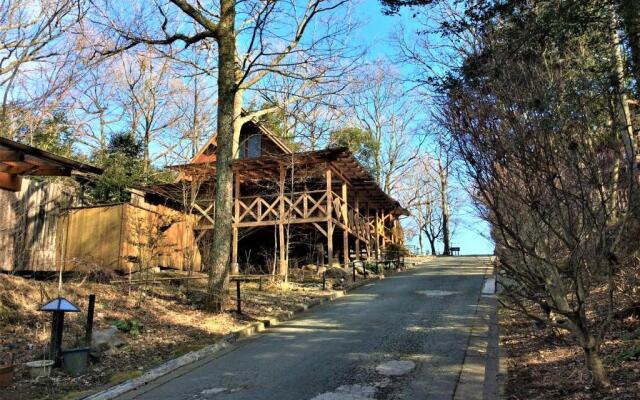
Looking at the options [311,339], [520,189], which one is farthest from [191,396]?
[520,189]

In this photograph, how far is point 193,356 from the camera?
26.8ft

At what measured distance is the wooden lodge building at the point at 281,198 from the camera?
18.7m

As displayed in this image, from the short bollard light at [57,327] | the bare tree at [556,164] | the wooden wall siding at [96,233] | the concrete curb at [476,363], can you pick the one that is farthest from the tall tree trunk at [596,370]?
the wooden wall siding at [96,233]

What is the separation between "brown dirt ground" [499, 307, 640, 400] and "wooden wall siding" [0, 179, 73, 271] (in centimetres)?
1090

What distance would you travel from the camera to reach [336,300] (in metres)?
14.3

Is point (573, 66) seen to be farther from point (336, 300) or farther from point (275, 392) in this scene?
point (336, 300)

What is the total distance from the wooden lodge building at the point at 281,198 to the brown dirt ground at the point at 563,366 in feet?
33.2

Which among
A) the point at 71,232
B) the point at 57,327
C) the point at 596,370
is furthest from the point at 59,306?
the point at 71,232

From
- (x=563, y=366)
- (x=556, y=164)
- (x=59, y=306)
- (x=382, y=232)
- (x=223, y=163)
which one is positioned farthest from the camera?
(x=382, y=232)

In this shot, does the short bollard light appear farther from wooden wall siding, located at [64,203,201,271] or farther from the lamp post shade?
wooden wall siding, located at [64,203,201,271]

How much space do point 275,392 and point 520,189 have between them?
3634 millimetres

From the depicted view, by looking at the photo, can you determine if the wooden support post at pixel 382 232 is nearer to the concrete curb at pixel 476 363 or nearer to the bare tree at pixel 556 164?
the concrete curb at pixel 476 363

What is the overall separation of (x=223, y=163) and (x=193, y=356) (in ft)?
15.6

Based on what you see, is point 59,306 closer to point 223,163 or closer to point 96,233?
point 223,163
